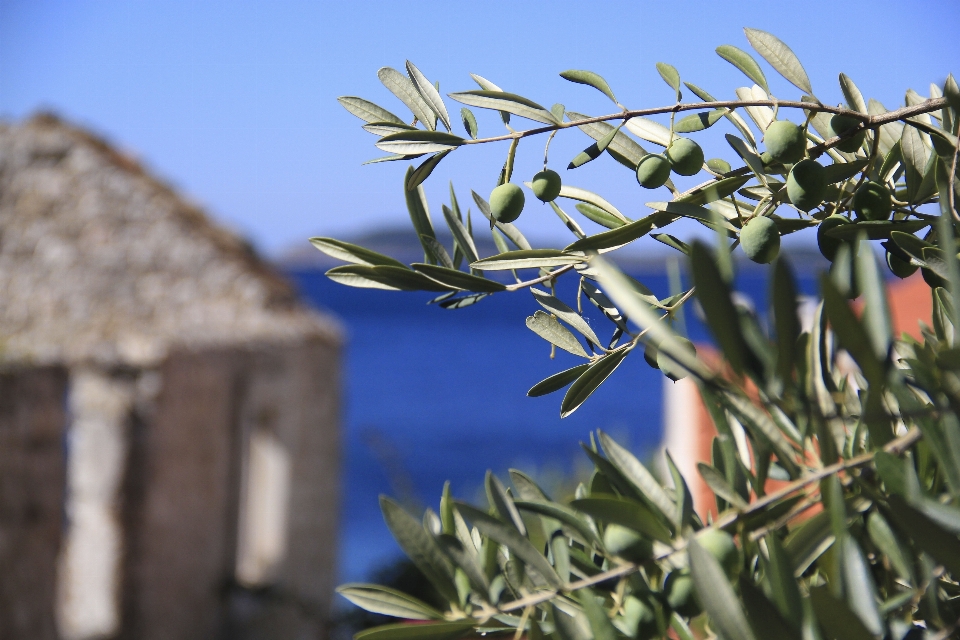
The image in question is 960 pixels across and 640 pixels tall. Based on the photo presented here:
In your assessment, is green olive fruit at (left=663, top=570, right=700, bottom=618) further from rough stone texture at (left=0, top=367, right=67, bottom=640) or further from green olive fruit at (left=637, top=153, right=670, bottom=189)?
rough stone texture at (left=0, top=367, right=67, bottom=640)

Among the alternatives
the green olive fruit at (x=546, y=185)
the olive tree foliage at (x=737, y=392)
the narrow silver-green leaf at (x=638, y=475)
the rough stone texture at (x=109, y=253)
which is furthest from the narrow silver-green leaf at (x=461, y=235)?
the rough stone texture at (x=109, y=253)

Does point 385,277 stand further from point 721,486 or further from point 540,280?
point 721,486

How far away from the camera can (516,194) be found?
598 millimetres

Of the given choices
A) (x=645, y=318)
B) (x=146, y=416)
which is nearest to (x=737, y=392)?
(x=645, y=318)

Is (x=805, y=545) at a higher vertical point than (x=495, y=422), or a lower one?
higher

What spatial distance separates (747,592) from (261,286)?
5620 mm

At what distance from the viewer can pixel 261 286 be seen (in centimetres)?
573

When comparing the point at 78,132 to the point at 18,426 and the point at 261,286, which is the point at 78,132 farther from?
the point at 18,426

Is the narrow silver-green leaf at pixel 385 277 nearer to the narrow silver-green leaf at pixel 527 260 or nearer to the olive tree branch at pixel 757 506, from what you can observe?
the narrow silver-green leaf at pixel 527 260

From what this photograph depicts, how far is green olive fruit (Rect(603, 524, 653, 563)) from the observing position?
455 mm

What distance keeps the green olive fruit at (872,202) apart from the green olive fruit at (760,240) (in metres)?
0.09

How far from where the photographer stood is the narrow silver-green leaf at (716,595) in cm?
36

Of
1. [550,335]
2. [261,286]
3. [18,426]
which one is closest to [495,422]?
[261,286]

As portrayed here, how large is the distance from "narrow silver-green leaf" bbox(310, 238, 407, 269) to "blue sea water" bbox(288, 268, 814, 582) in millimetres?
3844
